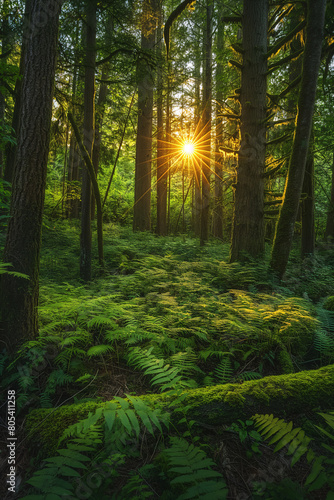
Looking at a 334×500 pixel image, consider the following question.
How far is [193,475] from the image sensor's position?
1355 millimetres

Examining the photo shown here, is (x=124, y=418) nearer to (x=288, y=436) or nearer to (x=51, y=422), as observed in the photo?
(x=51, y=422)

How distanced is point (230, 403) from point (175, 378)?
19.4 inches

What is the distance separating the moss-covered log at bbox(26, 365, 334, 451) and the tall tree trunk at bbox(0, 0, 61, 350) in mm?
1170

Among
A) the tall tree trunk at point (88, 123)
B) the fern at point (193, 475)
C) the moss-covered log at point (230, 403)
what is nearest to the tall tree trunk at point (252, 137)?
the tall tree trunk at point (88, 123)

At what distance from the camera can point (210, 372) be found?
2.61 metres

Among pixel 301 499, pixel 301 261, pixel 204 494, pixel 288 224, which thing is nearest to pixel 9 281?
pixel 204 494

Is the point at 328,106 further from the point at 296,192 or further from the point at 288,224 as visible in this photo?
the point at 288,224

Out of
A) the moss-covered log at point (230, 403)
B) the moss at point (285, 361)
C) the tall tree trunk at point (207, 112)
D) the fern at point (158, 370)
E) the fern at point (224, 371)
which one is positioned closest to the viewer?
the moss-covered log at point (230, 403)

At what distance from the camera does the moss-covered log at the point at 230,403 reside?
197 centimetres

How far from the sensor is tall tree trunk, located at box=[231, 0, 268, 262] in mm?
6152

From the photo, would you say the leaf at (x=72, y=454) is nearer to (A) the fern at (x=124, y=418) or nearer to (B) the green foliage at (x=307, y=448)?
(A) the fern at (x=124, y=418)

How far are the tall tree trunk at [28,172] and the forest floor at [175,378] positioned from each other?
43 cm

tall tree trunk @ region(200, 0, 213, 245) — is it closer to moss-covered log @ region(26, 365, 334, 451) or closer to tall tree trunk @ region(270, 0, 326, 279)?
tall tree trunk @ region(270, 0, 326, 279)

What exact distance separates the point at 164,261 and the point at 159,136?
10611mm
